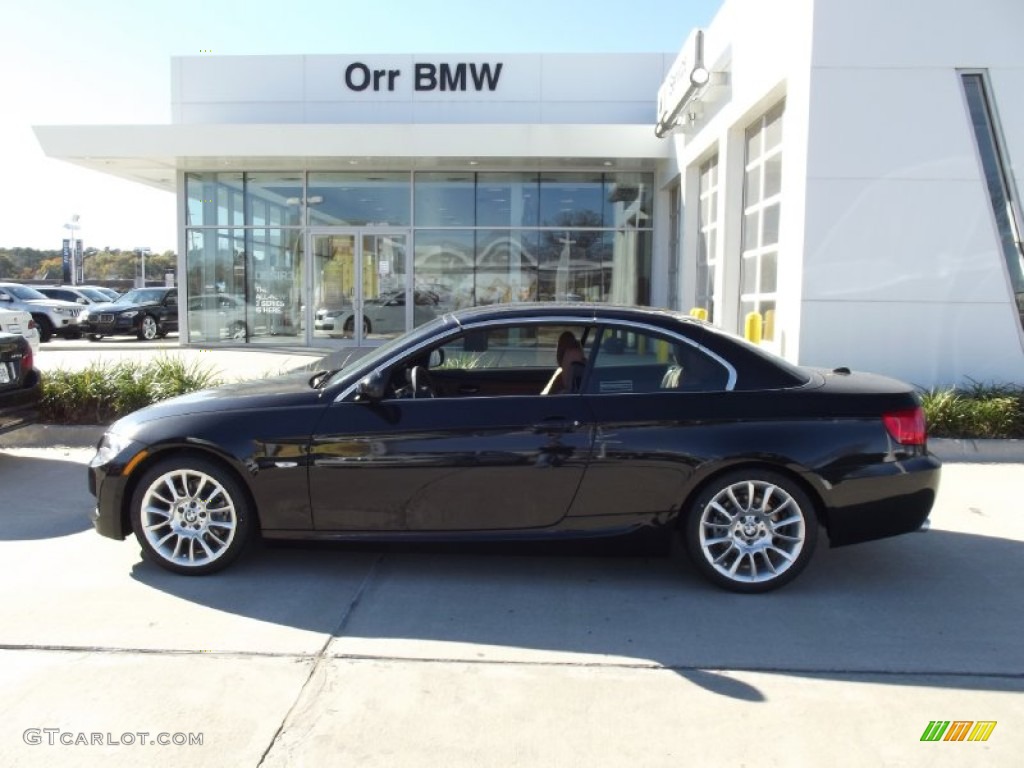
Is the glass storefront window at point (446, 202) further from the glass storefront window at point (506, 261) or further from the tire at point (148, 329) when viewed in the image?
the tire at point (148, 329)

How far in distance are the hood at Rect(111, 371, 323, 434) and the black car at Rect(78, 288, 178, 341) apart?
64.7 feet

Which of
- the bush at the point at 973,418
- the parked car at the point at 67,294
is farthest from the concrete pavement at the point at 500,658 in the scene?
the parked car at the point at 67,294

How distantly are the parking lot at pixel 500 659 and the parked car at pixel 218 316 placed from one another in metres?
13.6

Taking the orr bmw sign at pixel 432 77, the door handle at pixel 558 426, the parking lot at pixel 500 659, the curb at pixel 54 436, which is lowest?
the parking lot at pixel 500 659

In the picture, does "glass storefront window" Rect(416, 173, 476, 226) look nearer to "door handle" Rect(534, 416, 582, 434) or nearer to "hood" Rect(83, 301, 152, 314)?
"hood" Rect(83, 301, 152, 314)

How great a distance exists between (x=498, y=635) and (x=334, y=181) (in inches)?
616

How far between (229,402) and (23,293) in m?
23.5

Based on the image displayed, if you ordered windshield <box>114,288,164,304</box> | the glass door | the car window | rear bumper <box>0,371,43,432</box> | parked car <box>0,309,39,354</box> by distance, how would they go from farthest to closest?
windshield <box>114,288,164,304</box> < the glass door < parked car <box>0,309,39,354</box> < rear bumper <box>0,371,43,432</box> < the car window

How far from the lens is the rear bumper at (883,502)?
436 centimetres

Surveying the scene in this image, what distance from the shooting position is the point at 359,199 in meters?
18.1

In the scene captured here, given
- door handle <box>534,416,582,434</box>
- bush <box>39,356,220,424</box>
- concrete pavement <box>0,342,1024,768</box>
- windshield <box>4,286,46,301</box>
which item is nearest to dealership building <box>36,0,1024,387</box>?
concrete pavement <box>0,342,1024,768</box>

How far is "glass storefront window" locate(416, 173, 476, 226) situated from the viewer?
17891 millimetres

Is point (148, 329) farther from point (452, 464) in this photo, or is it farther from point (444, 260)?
point (452, 464)

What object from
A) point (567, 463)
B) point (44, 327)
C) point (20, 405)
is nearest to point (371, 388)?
point (567, 463)
